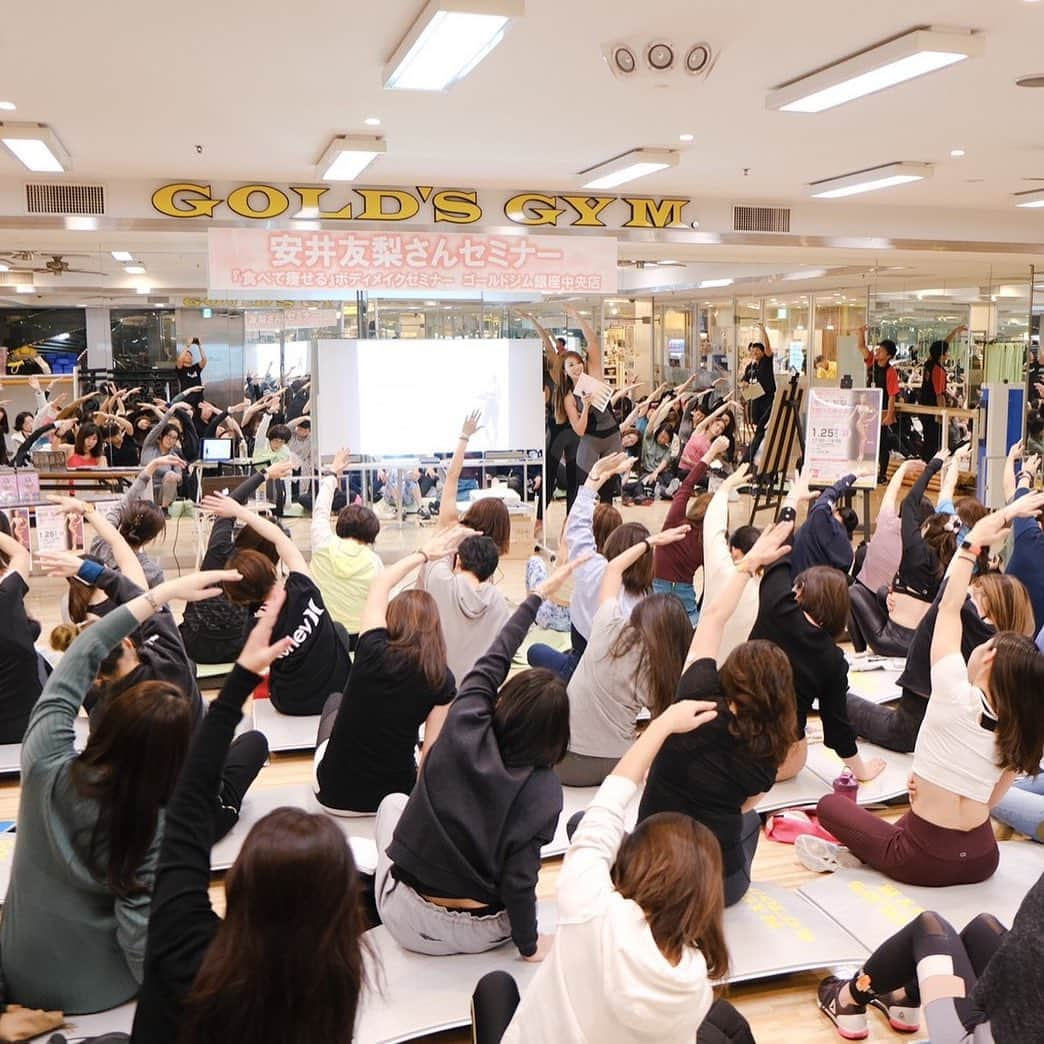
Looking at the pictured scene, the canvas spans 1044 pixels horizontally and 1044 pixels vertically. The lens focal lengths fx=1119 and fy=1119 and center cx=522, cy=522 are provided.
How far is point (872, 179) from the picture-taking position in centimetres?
777

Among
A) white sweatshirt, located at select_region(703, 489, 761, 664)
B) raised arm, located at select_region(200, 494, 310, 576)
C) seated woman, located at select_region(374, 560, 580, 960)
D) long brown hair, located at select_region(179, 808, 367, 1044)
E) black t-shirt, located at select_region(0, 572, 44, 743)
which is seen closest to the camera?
long brown hair, located at select_region(179, 808, 367, 1044)

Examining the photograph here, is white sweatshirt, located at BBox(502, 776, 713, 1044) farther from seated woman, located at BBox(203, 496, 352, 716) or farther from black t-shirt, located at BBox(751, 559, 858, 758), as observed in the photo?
seated woman, located at BBox(203, 496, 352, 716)

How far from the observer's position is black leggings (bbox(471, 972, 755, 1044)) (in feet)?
7.97

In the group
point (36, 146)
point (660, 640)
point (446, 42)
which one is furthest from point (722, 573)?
point (36, 146)

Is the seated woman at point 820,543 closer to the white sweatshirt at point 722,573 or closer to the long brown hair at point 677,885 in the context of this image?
the white sweatshirt at point 722,573

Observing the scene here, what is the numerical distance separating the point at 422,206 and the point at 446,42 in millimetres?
4169

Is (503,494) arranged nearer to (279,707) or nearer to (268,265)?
(268,265)

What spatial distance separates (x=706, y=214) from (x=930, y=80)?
12.9 ft

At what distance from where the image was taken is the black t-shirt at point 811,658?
161 inches

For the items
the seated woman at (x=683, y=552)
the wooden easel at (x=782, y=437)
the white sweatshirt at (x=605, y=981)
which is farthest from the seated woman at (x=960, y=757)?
the wooden easel at (x=782, y=437)

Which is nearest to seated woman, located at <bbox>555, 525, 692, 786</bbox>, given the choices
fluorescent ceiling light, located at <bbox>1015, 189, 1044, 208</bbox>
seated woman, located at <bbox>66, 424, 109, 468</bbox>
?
fluorescent ceiling light, located at <bbox>1015, 189, 1044, 208</bbox>

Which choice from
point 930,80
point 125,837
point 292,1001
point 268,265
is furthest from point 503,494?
point 292,1001

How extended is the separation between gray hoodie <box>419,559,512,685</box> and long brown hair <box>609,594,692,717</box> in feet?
3.13

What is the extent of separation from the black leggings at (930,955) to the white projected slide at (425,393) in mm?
6297
